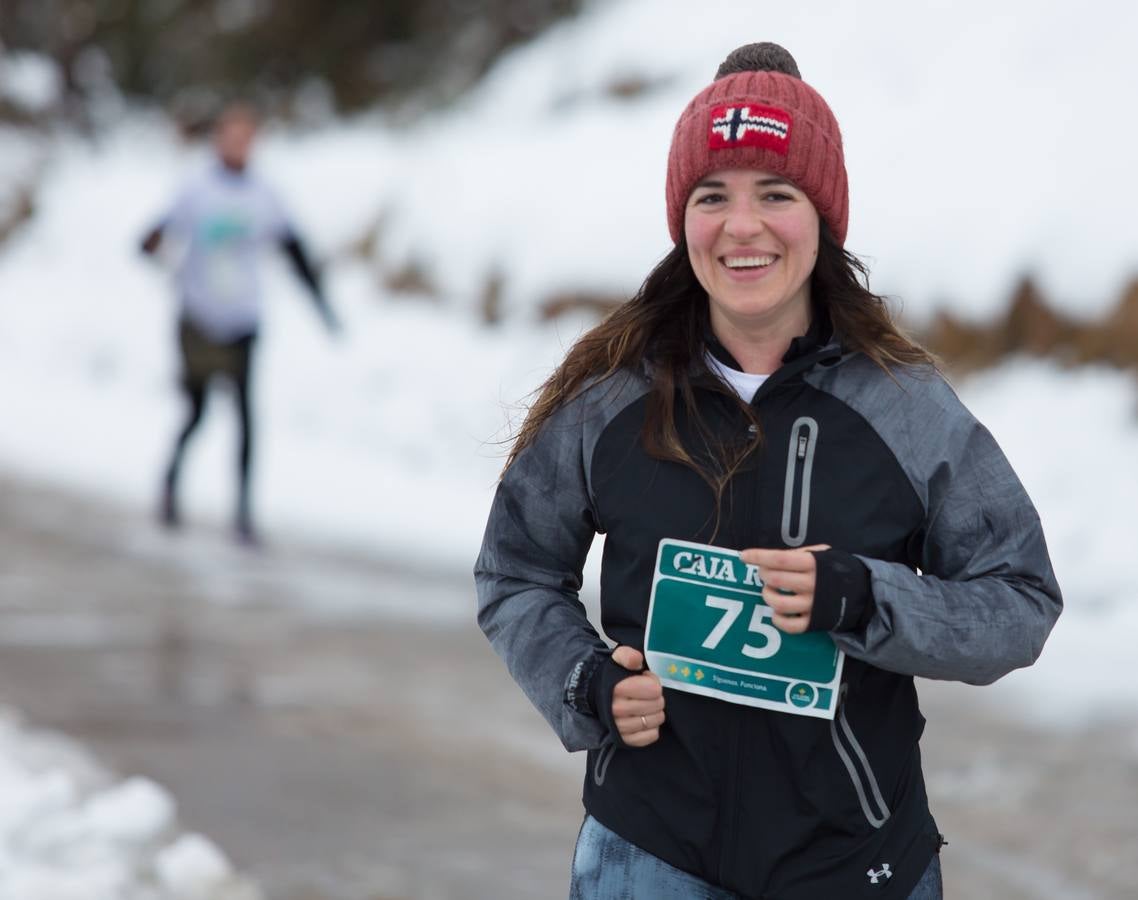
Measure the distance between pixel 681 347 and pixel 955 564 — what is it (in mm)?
485

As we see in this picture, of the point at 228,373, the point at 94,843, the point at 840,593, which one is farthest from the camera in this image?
the point at 228,373

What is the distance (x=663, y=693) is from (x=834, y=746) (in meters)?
0.24

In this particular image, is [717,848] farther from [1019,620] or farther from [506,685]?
[506,685]

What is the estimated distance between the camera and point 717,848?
7.18ft

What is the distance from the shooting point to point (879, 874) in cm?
220

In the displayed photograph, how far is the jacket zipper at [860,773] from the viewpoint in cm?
218

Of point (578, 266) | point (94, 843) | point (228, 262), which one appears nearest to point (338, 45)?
point (578, 266)

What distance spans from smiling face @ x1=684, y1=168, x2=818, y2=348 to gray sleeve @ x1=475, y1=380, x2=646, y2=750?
202 millimetres

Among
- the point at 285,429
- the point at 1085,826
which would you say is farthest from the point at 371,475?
the point at 1085,826

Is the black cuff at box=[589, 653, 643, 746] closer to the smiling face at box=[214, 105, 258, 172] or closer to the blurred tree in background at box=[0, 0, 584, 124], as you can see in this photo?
the smiling face at box=[214, 105, 258, 172]

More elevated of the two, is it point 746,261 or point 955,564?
point 746,261

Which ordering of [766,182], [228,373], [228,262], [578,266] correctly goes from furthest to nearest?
[578,266], [228,373], [228,262], [766,182]

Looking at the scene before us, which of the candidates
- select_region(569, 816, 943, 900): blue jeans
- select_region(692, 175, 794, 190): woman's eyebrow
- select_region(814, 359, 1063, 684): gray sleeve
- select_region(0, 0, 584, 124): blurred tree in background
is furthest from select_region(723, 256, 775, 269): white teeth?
select_region(0, 0, 584, 124): blurred tree in background

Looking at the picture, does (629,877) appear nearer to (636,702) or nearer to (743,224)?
(636,702)
